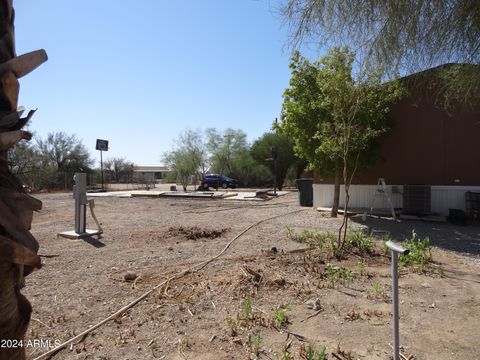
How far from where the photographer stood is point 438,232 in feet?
33.8

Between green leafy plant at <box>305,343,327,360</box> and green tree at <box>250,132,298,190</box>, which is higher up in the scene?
green tree at <box>250,132,298,190</box>

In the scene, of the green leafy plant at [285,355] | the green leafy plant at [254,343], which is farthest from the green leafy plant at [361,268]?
the green leafy plant at [285,355]

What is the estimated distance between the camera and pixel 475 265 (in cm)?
675

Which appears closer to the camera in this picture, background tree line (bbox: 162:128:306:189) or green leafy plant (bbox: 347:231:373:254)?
green leafy plant (bbox: 347:231:373:254)

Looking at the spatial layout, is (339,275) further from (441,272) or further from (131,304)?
(131,304)

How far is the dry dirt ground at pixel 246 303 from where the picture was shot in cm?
349

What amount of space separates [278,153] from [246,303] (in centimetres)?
3268

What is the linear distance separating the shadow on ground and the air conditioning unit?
1009 mm

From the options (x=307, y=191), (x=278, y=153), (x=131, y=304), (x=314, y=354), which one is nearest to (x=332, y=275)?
(x=314, y=354)

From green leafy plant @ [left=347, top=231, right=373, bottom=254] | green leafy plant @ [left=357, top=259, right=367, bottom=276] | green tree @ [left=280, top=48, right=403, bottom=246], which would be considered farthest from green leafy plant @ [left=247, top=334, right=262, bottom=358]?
green tree @ [left=280, top=48, right=403, bottom=246]

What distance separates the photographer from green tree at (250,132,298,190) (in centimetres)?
3653

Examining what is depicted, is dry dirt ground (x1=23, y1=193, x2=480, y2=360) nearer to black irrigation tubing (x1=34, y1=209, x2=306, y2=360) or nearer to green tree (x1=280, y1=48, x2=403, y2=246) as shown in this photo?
black irrigation tubing (x1=34, y1=209, x2=306, y2=360)

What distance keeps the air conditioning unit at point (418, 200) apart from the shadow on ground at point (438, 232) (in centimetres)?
101

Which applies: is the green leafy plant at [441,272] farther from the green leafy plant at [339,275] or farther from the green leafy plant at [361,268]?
the green leafy plant at [339,275]
